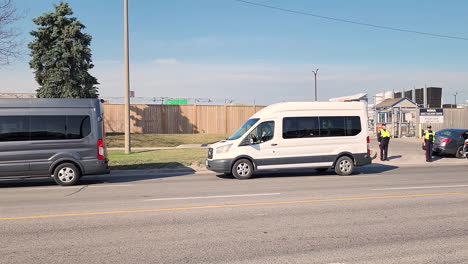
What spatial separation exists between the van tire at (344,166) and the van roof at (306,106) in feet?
5.67

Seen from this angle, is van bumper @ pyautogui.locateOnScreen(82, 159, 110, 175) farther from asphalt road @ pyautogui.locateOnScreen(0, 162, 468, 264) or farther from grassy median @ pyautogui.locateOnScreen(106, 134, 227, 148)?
grassy median @ pyautogui.locateOnScreen(106, 134, 227, 148)

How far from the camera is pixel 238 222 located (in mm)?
6785

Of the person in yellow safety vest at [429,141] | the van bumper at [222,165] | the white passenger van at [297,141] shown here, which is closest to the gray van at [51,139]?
the van bumper at [222,165]

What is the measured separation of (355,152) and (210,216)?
25.4 ft

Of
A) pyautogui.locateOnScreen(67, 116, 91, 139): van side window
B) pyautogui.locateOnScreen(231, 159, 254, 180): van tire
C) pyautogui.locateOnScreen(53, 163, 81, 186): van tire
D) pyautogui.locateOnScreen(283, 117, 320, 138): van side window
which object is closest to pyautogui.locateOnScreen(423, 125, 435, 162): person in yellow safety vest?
pyautogui.locateOnScreen(283, 117, 320, 138): van side window

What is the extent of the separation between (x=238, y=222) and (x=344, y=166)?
7640 millimetres

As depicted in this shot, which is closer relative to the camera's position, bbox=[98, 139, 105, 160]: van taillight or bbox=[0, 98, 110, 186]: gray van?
bbox=[0, 98, 110, 186]: gray van

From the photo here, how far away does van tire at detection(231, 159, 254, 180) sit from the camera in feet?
41.4

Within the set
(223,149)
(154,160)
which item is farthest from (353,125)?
(154,160)

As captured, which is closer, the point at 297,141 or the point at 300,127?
the point at 297,141

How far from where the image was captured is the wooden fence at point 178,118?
107 feet

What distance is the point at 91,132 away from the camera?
38.5 feet

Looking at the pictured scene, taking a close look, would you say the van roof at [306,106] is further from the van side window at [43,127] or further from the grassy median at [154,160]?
the van side window at [43,127]

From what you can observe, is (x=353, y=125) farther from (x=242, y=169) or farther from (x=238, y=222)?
(x=238, y=222)
